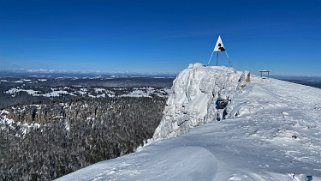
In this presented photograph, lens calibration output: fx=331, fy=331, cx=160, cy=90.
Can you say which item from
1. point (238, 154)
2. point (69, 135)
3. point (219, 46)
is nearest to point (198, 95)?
point (219, 46)

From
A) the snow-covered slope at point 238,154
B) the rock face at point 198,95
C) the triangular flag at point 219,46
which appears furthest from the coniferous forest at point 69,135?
the snow-covered slope at point 238,154

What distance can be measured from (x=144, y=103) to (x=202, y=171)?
149 m

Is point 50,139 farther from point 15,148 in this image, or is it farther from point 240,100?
point 240,100

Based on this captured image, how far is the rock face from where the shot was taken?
103ft

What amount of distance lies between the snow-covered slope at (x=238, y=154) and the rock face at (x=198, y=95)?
10.6m

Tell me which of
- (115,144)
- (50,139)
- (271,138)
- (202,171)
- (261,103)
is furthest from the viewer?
(50,139)

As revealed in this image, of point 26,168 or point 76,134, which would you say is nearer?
point 26,168

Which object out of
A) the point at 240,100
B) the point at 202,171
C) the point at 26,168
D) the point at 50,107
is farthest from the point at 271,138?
the point at 50,107

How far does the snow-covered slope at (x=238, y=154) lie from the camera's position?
30.9ft

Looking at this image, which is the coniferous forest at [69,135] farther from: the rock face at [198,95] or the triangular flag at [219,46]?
the triangular flag at [219,46]

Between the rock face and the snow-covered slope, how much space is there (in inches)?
419

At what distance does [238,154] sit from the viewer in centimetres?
1123

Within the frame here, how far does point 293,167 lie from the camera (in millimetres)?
10117

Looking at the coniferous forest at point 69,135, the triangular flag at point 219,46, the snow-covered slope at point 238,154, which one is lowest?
the coniferous forest at point 69,135
